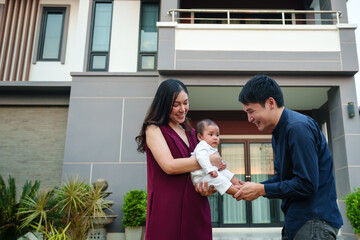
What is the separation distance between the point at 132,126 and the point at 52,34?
408 cm

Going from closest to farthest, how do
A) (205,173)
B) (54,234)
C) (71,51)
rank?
(205,173), (54,234), (71,51)

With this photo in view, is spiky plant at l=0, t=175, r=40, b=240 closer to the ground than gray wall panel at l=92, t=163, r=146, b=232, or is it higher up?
closer to the ground

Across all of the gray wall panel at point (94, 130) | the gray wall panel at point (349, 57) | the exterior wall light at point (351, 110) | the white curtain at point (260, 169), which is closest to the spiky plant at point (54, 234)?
the gray wall panel at point (94, 130)

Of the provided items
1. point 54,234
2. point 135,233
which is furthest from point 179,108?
point 135,233

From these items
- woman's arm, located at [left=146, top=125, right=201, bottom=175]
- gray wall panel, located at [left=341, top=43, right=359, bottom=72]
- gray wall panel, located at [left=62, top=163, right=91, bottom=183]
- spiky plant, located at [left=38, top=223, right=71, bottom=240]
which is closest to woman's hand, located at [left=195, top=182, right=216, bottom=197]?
woman's arm, located at [left=146, top=125, right=201, bottom=175]

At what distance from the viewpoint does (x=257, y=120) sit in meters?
2.11

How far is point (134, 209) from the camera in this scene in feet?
22.2

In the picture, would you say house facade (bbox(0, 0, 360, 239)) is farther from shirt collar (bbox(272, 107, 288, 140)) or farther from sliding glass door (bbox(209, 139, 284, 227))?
shirt collar (bbox(272, 107, 288, 140))

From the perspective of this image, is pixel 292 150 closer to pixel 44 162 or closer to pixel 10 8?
pixel 44 162

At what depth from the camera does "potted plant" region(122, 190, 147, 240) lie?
6708 mm

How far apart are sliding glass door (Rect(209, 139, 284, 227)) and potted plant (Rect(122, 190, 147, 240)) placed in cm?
265

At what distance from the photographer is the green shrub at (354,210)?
236 inches

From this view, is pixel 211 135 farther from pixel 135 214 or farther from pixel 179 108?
pixel 135 214

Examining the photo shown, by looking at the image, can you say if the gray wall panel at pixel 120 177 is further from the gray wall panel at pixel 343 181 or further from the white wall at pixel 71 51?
the gray wall panel at pixel 343 181
